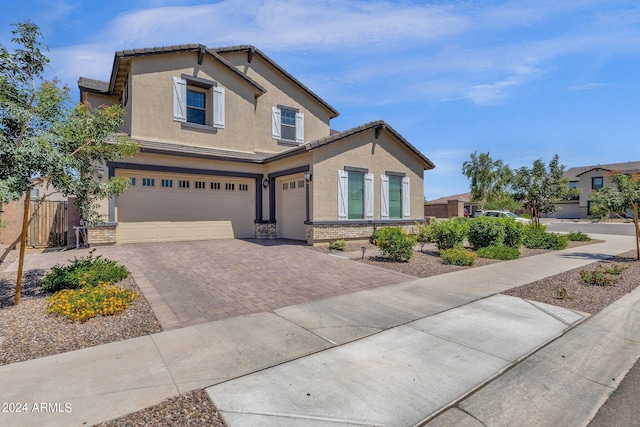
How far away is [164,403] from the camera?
303cm

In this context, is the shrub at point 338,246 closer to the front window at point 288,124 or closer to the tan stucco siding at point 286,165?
the tan stucco siding at point 286,165

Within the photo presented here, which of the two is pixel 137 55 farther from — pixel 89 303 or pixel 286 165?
pixel 89 303

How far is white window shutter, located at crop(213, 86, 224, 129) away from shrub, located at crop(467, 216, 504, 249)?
11.8 metres

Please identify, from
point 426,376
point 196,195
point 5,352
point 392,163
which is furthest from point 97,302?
point 392,163

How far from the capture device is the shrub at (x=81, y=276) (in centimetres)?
639

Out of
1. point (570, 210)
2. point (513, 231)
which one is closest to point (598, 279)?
point (513, 231)

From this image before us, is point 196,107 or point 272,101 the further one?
point 272,101

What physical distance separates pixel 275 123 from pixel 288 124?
34.7 inches

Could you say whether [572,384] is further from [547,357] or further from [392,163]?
[392,163]

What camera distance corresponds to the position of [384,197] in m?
15.3

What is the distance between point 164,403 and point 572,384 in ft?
13.7

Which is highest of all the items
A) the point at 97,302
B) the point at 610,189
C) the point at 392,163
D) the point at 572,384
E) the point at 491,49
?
the point at 491,49

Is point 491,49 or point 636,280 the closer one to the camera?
point 636,280

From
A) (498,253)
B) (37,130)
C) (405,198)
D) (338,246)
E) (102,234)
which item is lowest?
(498,253)
